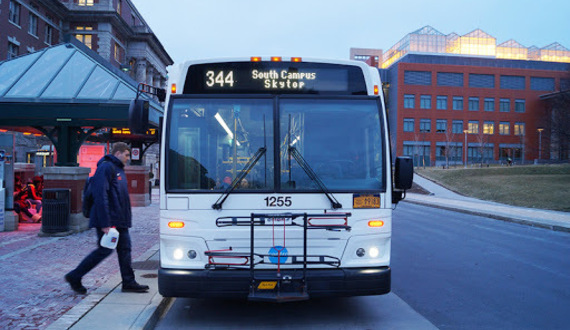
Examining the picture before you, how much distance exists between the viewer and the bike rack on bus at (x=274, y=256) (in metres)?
4.89

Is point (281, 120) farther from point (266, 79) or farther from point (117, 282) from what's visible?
point (117, 282)

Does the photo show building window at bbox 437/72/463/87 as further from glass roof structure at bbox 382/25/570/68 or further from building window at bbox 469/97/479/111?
glass roof structure at bbox 382/25/570/68

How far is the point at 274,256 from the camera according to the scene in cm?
505

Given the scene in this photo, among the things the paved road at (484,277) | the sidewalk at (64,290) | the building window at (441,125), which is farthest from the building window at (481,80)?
the sidewalk at (64,290)

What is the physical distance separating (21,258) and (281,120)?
238 inches

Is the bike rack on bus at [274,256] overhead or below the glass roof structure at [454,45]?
below

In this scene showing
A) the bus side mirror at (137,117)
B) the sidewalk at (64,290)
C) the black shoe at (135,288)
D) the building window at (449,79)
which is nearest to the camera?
the sidewalk at (64,290)

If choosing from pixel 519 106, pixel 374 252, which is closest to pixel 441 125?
pixel 519 106

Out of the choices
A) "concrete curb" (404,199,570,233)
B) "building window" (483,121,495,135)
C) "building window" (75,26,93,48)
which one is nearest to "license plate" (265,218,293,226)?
"concrete curb" (404,199,570,233)

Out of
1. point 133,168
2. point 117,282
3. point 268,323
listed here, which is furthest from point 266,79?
point 133,168

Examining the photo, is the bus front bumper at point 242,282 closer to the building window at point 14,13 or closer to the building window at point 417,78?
the building window at point 14,13

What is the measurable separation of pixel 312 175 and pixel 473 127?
78638 millimetres

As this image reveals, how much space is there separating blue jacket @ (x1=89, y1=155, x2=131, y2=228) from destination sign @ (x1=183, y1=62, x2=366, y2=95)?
1473mm

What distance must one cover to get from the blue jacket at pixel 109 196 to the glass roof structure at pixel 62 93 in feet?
20.1
